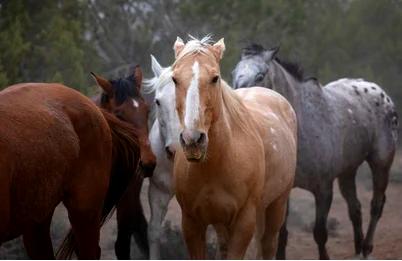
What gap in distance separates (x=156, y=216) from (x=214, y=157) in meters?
2.56

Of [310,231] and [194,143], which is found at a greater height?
[194,143]

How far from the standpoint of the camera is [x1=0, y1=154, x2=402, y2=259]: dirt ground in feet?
31.7

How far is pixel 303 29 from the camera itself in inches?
605

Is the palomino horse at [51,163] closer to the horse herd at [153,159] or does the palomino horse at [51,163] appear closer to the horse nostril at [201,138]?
the horse herd at [153,159]

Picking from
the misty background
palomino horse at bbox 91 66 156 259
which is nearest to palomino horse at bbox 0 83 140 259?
palomino horse at bbox 91 66 156 259

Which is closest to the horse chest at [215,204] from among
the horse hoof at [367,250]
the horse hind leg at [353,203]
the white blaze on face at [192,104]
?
the white blaze on face at [192,104]

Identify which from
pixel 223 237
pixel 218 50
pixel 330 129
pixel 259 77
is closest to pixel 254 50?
pixel 259 77

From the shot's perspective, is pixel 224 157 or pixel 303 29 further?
pixel 303 29

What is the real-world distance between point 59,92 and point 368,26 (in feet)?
38.1

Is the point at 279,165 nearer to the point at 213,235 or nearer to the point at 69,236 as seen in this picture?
the point at 69,236

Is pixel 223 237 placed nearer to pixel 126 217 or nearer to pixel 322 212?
pixel 126 217

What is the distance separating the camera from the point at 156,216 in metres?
7.60

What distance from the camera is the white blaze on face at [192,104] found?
4668 millimetres

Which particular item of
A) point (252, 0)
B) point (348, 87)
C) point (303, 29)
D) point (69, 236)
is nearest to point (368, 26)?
point (303, 29)
